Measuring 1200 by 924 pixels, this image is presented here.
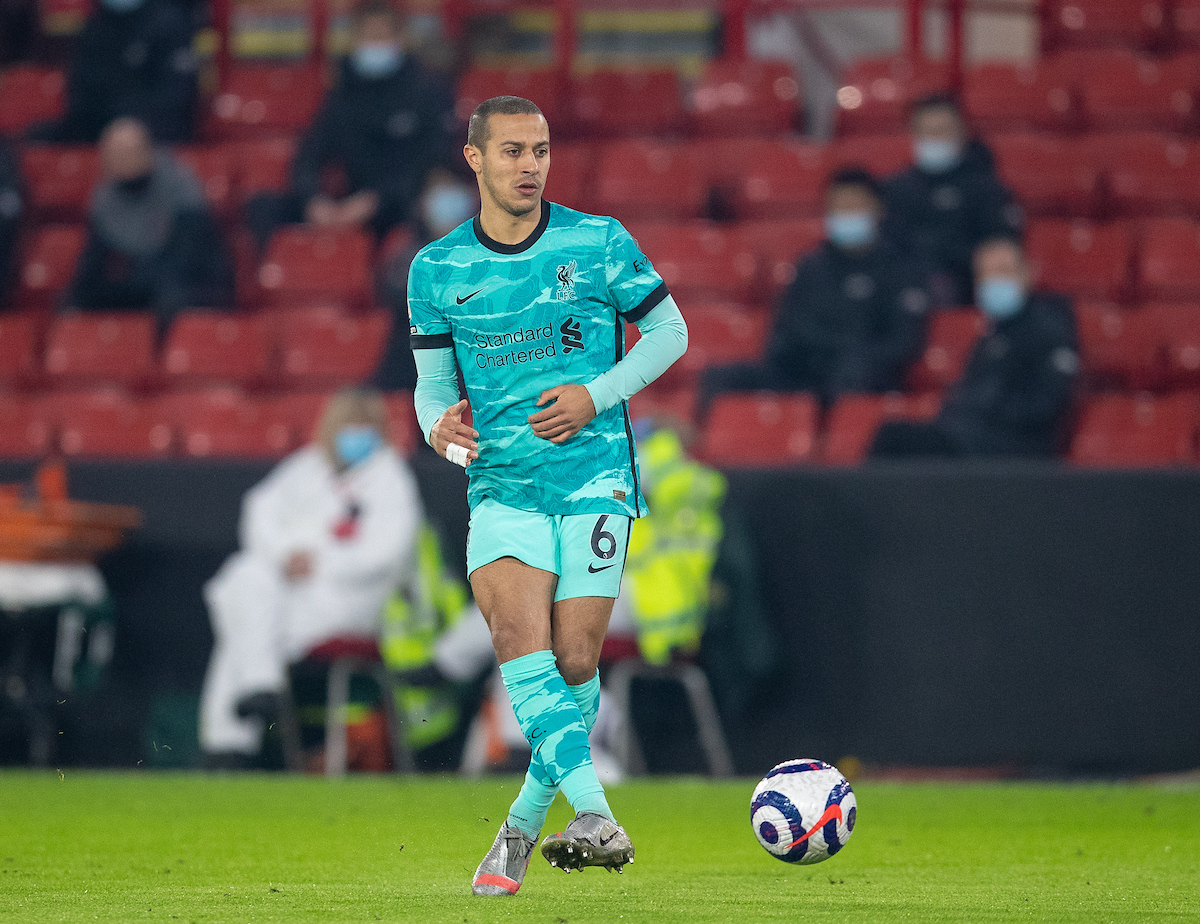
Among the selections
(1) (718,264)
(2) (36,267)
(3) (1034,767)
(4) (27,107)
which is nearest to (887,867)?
(3) (1034,767)

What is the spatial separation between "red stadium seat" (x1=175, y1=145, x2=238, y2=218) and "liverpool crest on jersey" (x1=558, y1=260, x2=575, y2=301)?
912 cm

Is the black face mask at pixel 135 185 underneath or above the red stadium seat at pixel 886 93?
underneath

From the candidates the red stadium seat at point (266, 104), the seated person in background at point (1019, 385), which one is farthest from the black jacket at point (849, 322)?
the red stadium seat at point (266, 104)

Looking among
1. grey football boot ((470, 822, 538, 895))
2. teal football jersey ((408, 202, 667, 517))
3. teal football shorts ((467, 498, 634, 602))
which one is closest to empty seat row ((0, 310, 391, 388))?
teal football jersey ((408, 202, 667, 517))

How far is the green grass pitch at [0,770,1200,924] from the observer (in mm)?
4512

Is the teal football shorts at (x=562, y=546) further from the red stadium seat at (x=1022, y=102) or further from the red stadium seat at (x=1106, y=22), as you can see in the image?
the red stadium seat at (x=1106, y=22)

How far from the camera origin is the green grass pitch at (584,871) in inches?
178

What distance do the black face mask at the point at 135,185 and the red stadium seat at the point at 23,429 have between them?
5.37 feet

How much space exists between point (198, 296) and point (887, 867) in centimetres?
800

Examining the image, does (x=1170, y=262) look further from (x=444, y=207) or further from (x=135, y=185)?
(x=135, y=185)

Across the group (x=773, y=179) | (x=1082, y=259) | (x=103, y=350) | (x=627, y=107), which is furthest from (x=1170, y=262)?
(x=103, y=350)

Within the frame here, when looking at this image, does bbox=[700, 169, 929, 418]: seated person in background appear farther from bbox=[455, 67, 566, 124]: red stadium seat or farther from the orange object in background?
the orange object in background

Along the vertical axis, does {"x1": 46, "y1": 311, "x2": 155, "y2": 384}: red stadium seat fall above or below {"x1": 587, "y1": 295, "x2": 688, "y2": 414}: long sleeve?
below

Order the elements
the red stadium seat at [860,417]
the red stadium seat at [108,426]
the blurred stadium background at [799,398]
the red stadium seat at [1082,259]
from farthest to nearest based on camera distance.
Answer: the red stadium seat at [108,426] < the red stadium seat at [1082,259] < the red stadium seat at [860,417] < the blurred stadium background at [799,398]
